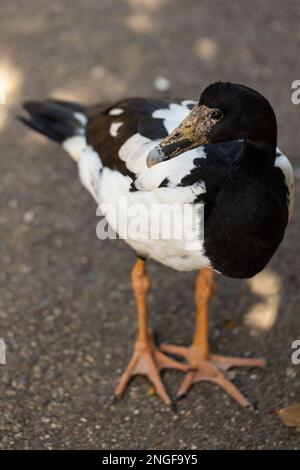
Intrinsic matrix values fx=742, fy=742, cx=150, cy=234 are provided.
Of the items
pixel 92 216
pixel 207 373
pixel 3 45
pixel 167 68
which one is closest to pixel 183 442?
pixel 207 373

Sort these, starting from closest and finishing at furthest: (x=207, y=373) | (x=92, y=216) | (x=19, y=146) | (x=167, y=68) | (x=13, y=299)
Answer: (x=207, y=373) → (x=13, y=299) → (x=92, y=216) → (x=19, y=146) → (x=167, y=68)

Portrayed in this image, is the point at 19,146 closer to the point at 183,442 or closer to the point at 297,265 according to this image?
the point at 297,265

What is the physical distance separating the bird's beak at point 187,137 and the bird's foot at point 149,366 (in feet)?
4.27

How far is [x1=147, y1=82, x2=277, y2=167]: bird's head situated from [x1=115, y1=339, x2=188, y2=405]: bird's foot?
51.3 inches

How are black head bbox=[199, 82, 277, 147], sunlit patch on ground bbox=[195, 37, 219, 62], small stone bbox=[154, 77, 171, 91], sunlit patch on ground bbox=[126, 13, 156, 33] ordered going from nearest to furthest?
black head bbox=[199, 82, 277, 147] < small stone bbox=[154, 77, 171, 91] < sunlit patch on ground bbox=[195, 37, 219, 62] < sunlit patch on ground bbox=[126, 13, 156, 33]

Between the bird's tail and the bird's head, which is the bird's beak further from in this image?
the bird's tail

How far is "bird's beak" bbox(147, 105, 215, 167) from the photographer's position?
278 centimetres

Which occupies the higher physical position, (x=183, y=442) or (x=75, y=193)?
(x=75, y=193)

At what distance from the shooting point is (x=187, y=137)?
2.81 meters

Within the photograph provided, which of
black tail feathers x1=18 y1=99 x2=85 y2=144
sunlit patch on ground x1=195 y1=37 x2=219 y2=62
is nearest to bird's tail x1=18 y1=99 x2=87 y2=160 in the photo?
black tail feathers x1=18 y1=99 x2=85 y2=144

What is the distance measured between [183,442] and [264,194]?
4.07 feet

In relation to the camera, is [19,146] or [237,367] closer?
[237,367]

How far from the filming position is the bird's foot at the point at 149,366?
12.0ft

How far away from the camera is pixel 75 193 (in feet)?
15.4
